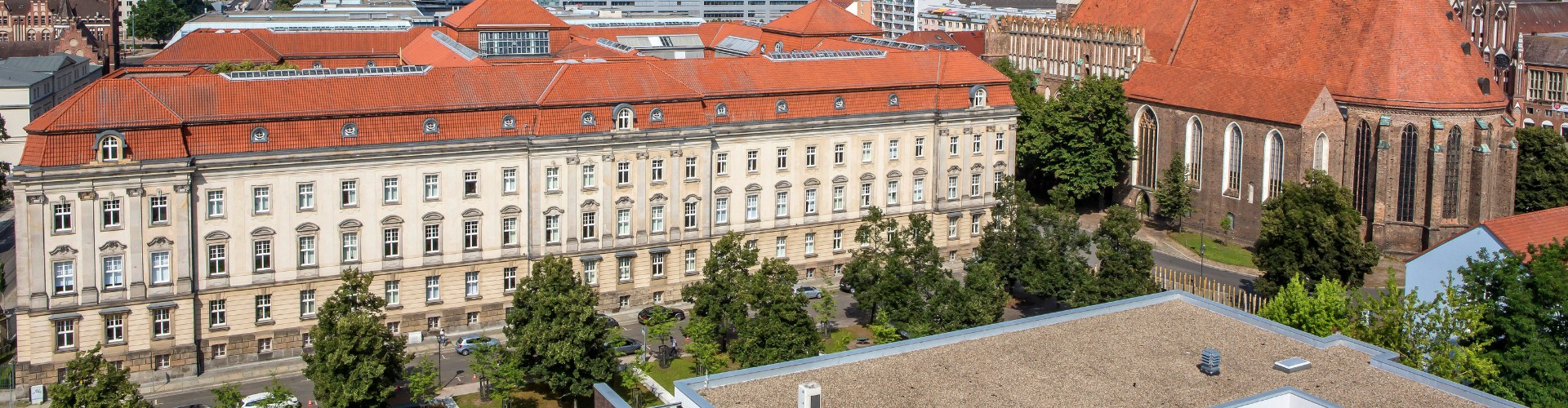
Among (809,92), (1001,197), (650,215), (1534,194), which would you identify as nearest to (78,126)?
(650,215)

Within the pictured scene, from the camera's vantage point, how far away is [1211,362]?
59125mm

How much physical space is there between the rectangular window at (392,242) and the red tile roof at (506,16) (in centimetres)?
3234

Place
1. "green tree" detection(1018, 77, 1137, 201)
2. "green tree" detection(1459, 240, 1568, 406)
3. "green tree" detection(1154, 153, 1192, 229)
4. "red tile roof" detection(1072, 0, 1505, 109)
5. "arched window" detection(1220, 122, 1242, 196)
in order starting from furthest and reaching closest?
"green tree" detection(1018, 77, 1137, 201), "green tree" detection(1154, 153, 1192, 229), "arched window" detection(1220, 122, 1242, 196), "red tile roof" detection(1072, 0, 1505, 109), "green tree" detection(1459, 240, 1568, 406)

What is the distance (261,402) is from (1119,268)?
146 feet

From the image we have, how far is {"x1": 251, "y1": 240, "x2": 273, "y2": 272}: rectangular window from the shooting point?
3155 inches

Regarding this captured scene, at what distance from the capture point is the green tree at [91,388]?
57.5 meters

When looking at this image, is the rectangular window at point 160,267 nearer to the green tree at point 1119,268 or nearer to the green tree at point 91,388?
the green tree at point 91,388

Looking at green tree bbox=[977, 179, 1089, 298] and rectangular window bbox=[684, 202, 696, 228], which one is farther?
rectangular window bbox=[684, 202, 696, 228]

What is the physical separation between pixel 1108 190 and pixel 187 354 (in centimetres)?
7589

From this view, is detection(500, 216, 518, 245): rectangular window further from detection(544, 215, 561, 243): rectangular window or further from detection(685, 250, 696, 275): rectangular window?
detection(685, 250, 696, 275): rectangular window

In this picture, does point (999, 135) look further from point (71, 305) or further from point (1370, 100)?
point (71, 305)

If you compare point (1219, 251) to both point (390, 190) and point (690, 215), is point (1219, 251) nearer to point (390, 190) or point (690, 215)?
point (690, 215)

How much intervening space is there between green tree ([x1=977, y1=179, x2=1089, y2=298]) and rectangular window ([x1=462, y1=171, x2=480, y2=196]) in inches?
1126

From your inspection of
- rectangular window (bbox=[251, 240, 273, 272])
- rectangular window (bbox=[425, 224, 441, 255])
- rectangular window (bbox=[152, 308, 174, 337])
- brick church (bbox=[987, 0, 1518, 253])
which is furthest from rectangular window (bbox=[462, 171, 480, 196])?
brick church (bbox=[987, 0, 1518, 253])
